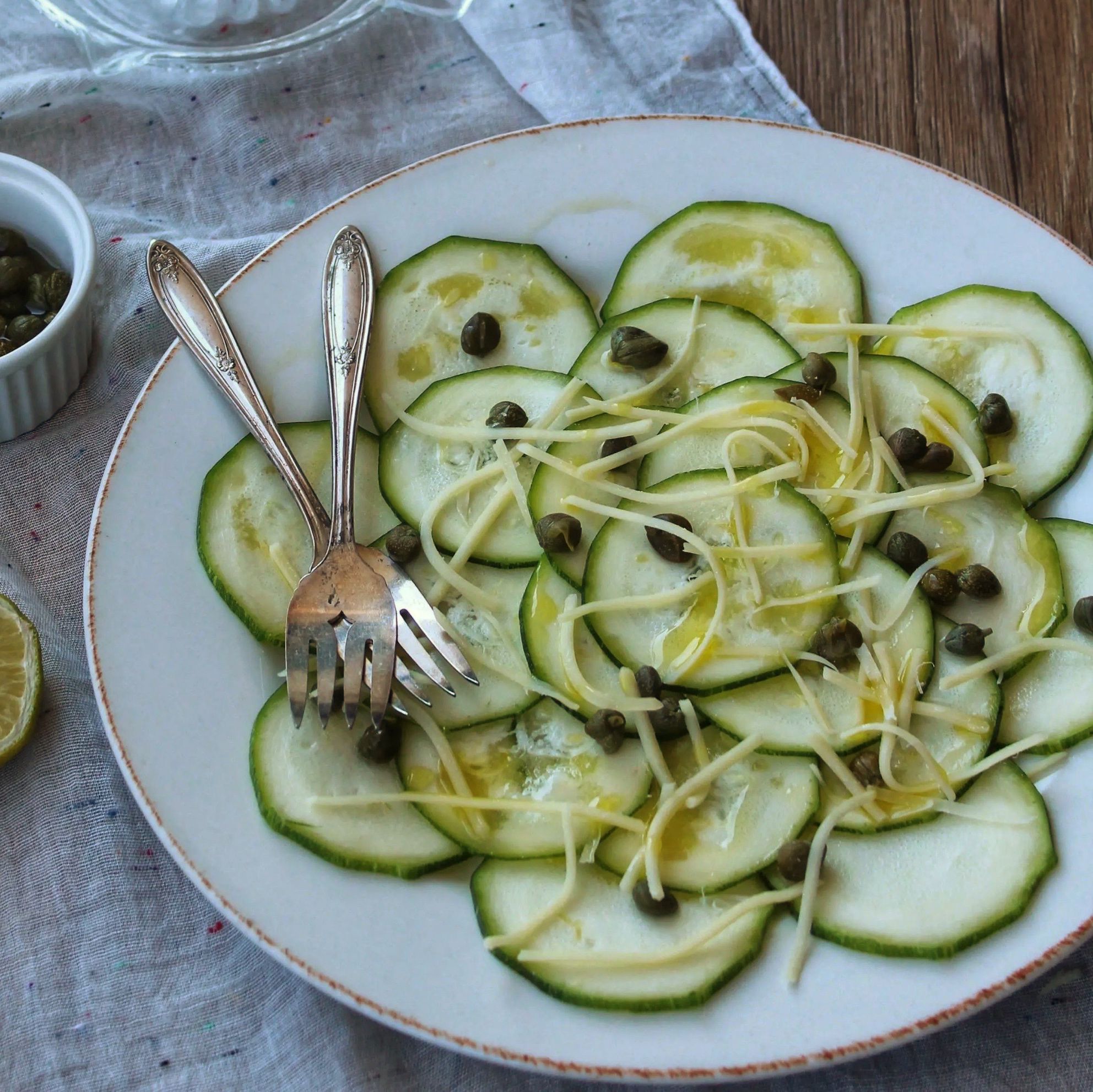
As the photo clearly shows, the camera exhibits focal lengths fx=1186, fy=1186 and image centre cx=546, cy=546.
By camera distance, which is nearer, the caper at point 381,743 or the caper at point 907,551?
the caper at point 381,743

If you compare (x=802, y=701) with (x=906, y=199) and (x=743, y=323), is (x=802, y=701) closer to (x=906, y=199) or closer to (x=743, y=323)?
(x=743, y=323)

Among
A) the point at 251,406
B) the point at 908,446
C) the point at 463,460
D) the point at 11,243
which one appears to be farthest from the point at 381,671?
the point at 11,243

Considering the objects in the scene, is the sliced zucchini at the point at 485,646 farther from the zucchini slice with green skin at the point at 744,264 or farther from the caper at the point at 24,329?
the caper at the point at 24,329

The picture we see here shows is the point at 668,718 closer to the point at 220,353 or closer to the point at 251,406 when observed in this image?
the point at 251,406

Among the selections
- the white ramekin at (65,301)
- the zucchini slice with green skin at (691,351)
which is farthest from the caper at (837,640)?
the white ramekin at (65,301)

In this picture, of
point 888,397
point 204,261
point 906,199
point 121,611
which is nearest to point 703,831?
point 888,397

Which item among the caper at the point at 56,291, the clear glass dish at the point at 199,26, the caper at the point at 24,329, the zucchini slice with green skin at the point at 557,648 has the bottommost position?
the zucchini slice with green skin at the point at 557,648
